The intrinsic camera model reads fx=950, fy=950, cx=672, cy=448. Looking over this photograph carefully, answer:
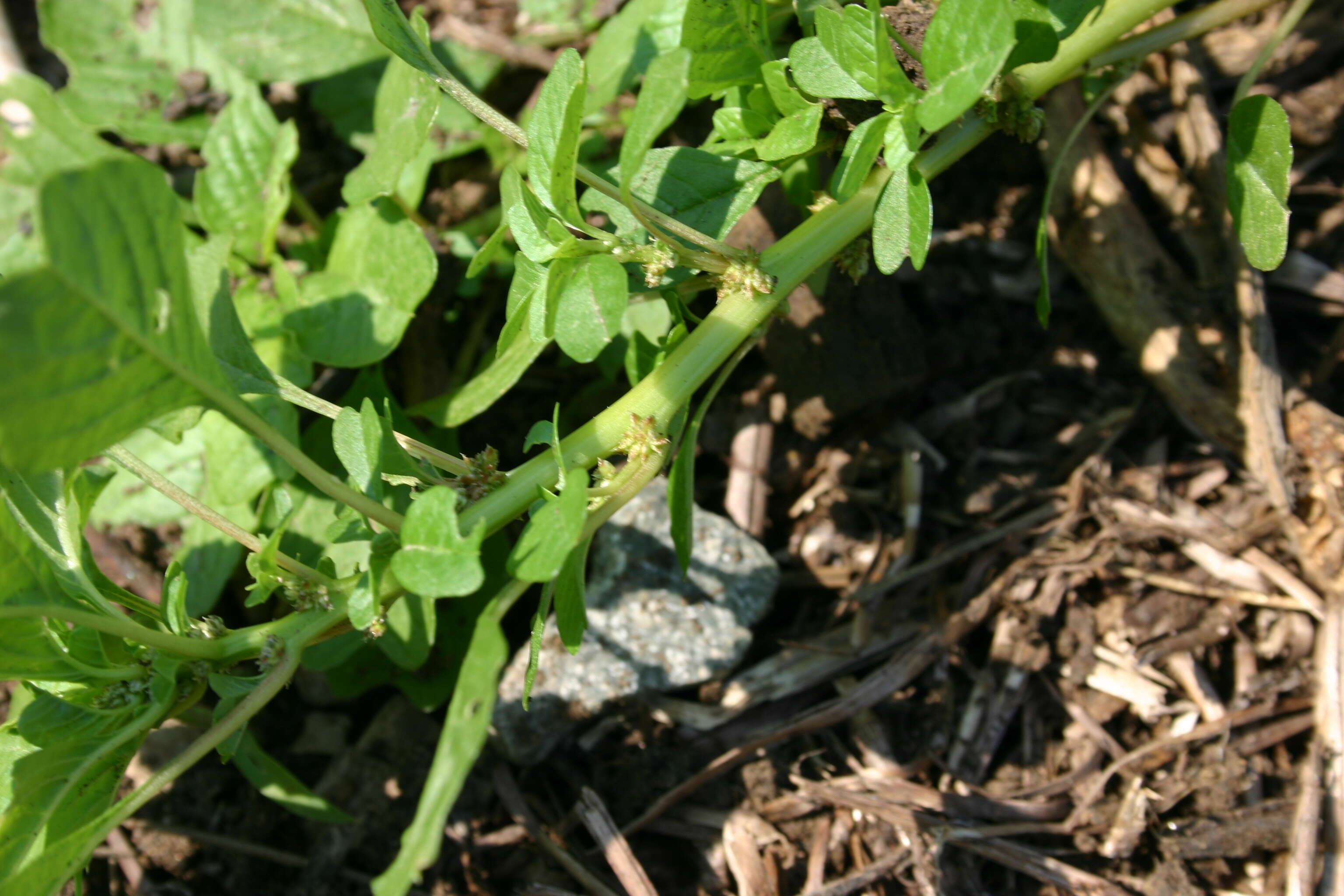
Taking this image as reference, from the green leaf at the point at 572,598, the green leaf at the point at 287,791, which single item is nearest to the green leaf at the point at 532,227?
the green leaf at the point at 572,598

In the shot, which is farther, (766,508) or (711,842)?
(766,508)

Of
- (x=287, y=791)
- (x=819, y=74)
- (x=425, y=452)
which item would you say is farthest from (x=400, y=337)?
(x=819, y=74)

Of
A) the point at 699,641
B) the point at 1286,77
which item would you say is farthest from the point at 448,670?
the point at 1286,77

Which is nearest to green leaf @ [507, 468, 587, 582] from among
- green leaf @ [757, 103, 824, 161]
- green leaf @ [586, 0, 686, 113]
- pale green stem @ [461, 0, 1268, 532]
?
pale green stem @ [461, 0, 1268, 532]

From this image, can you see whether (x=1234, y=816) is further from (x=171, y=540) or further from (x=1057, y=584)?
(x=171, y=540)

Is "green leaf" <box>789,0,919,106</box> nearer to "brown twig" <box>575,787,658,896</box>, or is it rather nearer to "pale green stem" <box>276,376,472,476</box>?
"pale green stem" <box>276,376,472,476</box>

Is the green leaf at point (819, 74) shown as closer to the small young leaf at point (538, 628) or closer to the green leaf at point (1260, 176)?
the green leaf at point (1260, 176)

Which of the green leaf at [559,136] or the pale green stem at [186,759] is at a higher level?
the green leaf at [559,136]
